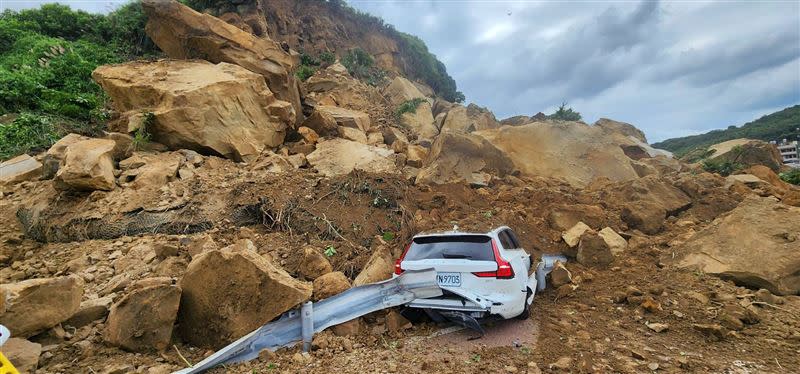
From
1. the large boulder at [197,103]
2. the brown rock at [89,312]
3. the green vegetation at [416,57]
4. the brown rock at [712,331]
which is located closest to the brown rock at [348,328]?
the brown rock at [89,312]

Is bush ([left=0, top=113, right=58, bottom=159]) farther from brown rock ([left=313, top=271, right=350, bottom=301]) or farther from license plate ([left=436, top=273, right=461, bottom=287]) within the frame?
license plate ([left=436, top=273, right=461, bottom=287])

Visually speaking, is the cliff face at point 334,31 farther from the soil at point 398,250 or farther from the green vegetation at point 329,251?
the green vegetation at point 329,251

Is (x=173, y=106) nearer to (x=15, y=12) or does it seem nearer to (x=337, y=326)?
(x=337, y=326)

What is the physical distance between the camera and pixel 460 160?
10.9 m

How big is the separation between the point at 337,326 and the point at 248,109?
7157 mm

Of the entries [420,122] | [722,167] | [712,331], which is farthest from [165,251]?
[722,167]

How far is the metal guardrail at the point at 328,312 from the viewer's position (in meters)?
4.31

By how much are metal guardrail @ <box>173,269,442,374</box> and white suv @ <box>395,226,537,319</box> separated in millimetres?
118

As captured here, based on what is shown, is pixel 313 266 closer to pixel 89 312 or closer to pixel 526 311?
pixel 89 312

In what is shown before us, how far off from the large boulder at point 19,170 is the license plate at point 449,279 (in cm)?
830

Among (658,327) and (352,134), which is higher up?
(352,134)

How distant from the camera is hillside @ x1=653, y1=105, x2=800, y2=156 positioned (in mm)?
31973

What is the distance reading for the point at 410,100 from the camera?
60.3 ft

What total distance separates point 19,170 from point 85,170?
2.56 metres
